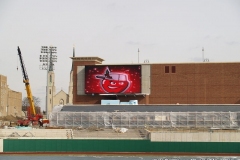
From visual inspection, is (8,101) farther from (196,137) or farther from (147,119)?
(196,137)

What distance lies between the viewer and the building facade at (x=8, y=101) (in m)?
155

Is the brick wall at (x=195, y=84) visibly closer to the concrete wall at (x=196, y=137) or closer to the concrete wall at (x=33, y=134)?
the concrete wall at (x=196, y=137)

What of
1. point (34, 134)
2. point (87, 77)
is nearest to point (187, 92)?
point (87, 77)

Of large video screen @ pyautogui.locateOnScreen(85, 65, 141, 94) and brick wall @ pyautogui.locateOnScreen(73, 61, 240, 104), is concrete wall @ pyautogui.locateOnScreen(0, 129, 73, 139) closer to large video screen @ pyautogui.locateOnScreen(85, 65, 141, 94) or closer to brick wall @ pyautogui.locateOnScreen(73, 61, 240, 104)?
large video screen @ pyautogui.locateOnScreen(85, 65, 141, 94)

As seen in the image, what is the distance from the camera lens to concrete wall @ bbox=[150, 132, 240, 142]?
71.6m

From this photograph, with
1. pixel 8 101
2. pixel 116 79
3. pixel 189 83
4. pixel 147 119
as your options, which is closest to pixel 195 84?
pixel 189 83

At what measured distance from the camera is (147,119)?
8556 centimetres

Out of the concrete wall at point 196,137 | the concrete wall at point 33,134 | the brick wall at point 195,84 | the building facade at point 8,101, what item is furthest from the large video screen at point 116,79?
the building facade at point 8,101

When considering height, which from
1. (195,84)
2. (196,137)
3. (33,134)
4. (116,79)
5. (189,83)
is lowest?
(196,137)

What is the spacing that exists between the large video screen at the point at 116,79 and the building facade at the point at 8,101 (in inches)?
2518

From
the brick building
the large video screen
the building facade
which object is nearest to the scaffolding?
the brick building

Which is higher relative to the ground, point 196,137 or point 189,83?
point 189,83

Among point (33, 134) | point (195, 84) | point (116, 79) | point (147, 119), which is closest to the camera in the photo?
point (33, 134)

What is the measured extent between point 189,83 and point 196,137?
23.8m
